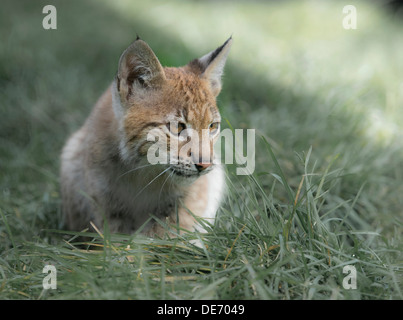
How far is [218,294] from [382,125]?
3706 millimetres

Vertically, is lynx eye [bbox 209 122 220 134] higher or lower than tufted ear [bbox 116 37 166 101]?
lower

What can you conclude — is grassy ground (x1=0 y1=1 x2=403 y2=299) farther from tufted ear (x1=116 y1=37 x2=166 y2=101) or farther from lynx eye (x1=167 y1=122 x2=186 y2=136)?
tufted ear (x1=116 y1=37 x2=166 y2=101)

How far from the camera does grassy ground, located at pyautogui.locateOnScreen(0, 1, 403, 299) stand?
2.66 meters

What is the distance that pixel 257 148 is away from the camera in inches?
191

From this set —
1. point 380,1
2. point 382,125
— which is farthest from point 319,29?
point 382,125

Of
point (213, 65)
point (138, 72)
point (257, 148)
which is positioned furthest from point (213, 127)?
point (257, 148)

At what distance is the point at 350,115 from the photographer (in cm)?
542

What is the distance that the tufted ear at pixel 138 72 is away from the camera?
3.25 meters

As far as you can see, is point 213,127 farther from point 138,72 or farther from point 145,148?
point 138,72

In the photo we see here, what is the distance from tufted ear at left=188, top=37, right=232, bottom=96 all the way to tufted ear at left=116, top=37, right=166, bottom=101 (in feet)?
1.41

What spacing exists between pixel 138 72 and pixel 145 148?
56 cm

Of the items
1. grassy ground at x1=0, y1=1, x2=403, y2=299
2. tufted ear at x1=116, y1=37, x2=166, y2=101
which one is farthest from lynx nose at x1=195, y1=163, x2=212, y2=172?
tufted ear at x1=116, y1=37, x2=166, y2=101

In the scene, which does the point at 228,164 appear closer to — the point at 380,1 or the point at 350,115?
the point at 350,115

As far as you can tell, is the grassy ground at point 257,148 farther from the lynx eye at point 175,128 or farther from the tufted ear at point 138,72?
the tufted ear at point 138,72
